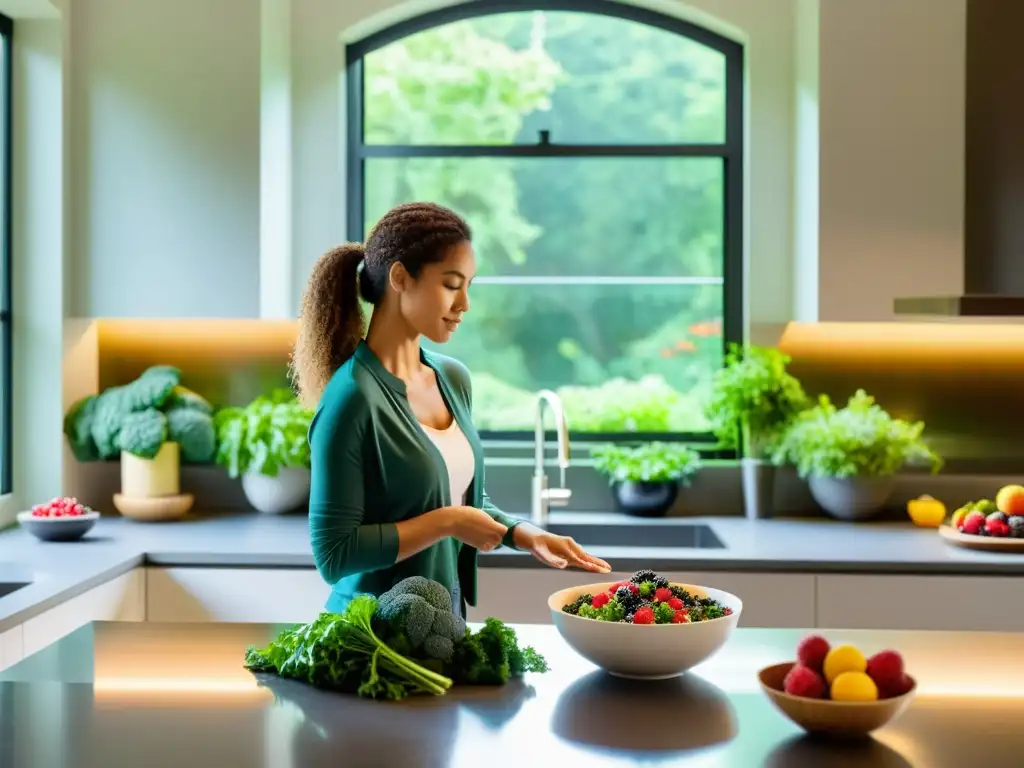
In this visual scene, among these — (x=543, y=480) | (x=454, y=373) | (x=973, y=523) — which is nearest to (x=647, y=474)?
(x=543, y=480)

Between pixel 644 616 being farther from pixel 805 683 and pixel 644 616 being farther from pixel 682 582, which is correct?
pixel 682 582

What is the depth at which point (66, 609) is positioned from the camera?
304 centimetres

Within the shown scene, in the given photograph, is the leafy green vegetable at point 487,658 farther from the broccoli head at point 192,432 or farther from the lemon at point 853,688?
the broccoli head at point 192,432

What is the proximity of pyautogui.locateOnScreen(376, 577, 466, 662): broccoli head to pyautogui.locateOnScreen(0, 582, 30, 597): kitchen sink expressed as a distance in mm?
1422

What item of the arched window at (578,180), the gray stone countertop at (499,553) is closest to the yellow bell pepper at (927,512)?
the gray stone countertop at (499,553)

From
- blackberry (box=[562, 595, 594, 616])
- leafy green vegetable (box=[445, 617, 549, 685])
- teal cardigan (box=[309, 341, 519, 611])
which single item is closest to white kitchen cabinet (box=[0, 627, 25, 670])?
teal cardigan (box=[309, 341, 519, 611])

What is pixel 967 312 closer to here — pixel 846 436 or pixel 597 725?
pixel 846 436

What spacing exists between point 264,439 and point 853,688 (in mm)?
2616

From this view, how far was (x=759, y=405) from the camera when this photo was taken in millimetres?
4117

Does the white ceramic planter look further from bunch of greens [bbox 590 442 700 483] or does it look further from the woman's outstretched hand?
the woman's outstretched hand

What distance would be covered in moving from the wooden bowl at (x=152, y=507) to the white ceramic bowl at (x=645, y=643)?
2217 millimetres

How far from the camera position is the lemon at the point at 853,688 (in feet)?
5.90

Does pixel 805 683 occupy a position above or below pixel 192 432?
below

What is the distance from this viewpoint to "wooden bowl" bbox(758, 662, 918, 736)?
5.86 ft
